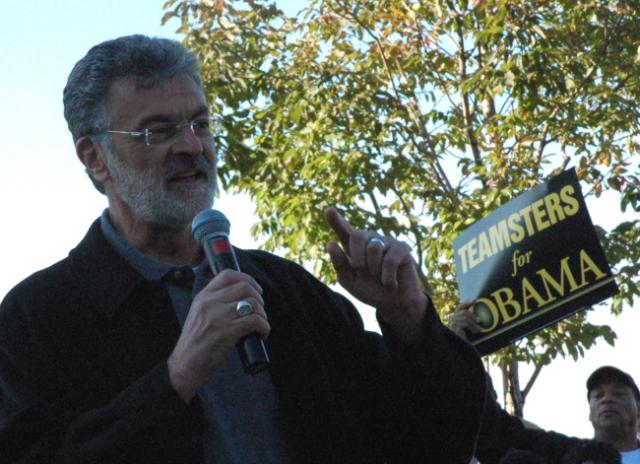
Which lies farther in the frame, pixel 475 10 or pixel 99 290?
pixel 475 10

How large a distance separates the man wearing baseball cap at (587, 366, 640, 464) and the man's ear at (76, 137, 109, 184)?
4.54 m

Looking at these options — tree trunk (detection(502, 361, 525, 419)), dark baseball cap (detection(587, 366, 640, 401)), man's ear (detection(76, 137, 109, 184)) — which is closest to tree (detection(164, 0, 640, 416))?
tree trunk (detection(502, 361, 525, 419))

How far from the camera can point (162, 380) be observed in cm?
248

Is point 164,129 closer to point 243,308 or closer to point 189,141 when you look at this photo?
point 189,141

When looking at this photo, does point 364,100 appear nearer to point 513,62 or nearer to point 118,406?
point 513,62

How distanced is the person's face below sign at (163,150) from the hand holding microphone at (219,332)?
21.8 inches

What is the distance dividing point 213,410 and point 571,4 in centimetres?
938

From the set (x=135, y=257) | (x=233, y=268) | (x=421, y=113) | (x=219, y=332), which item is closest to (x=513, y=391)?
(x=421, y=113)

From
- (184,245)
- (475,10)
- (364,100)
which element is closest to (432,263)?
(364,100)

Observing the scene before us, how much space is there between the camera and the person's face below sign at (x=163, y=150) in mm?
2932

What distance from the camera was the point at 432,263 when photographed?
1172 cm

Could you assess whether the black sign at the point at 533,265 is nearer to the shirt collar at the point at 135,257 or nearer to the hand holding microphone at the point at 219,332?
the shirt collar at the point at 135,257

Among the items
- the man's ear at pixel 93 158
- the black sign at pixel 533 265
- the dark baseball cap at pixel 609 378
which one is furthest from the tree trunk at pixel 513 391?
the man's ear at pixel 93 158

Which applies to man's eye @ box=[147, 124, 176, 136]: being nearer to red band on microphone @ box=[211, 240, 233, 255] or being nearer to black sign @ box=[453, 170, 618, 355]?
red band on microphone @ box=[211, 240, 233, 255]
